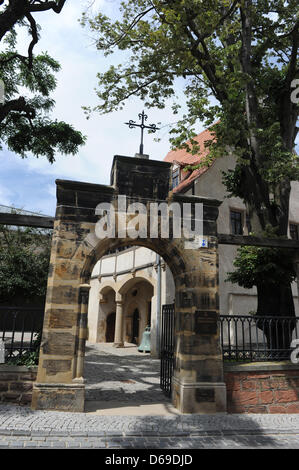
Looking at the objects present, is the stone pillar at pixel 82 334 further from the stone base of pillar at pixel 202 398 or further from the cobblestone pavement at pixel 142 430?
the stone base of pillar at pixel 202 398

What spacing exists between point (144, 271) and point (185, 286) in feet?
31.9

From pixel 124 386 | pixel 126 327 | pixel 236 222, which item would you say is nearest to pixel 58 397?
pixel 124 386

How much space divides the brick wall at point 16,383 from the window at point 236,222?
11706 millimetres

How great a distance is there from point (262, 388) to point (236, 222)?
10.1 meters

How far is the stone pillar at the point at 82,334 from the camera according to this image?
19.5ft

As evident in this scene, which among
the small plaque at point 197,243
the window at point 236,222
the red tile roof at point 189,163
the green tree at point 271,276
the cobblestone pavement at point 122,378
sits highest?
the red tile roof at point 189,163

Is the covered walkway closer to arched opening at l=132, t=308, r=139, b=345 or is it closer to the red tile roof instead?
arched opening at l=132, t=308, r=139, b=345

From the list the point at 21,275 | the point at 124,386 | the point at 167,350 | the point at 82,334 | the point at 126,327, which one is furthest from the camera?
the point at 126,327

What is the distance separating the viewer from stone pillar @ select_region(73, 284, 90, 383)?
594 cm

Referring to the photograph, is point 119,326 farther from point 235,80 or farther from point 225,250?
point 235,80

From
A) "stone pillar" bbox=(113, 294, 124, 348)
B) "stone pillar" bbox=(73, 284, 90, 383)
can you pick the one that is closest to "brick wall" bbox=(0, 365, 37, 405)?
"stone pillar" bbox=(73, 284, 90, 383)

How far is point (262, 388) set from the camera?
6.64 m

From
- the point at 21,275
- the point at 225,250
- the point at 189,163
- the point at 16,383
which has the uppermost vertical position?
the point at 189,163

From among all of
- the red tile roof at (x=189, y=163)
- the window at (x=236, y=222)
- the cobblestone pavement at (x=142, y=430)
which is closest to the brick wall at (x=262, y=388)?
the cobblestone pavement at (x=142, y=430)
